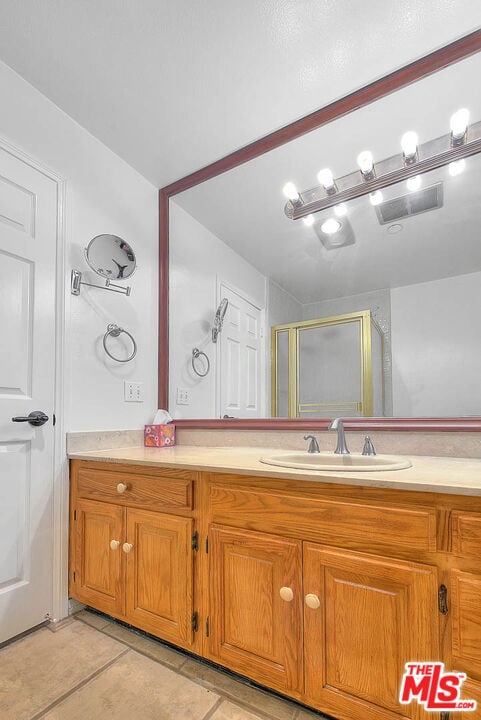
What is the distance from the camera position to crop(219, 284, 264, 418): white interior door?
1.95 m

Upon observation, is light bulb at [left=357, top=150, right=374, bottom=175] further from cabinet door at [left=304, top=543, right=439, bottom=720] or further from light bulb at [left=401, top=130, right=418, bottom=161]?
cabinet door at [left=304, top=543, right=439, bottom=720]

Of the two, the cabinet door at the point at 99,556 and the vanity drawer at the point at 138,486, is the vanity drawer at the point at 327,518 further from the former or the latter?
the cabinet door at the point at 99,556

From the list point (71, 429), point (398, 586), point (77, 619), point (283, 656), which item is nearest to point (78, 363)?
point (71, 429)

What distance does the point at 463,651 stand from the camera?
0.88m

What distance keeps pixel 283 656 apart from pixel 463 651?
0.50 m

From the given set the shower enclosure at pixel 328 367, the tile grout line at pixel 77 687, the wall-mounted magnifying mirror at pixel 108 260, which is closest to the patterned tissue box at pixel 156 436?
the shower enclosure at pixel 328 367

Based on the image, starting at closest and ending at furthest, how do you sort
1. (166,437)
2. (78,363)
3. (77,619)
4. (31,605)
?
(31,605)
(77,619)
(78,363)
(166,437)

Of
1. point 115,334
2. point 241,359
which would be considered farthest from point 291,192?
point 115,334

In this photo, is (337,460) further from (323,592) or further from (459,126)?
(459,126)

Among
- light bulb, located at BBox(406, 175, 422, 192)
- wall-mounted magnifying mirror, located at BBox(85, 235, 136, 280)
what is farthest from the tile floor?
light bulb, located at BBox(406, 175, 422, 192)

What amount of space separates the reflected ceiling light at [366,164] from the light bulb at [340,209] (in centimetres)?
14

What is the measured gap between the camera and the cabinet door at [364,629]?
3.04 ft

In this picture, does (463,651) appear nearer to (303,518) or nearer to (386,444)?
(303,518)

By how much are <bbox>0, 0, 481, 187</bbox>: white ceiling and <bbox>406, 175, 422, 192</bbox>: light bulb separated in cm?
48
